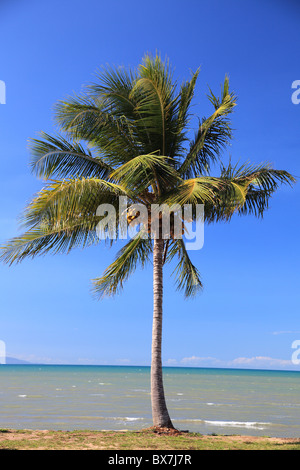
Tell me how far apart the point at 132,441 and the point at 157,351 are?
7.41ft

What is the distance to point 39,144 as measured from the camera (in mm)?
11531

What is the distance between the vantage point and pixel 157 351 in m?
10.9

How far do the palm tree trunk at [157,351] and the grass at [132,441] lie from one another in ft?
1.25

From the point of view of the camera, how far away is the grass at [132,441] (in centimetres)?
864

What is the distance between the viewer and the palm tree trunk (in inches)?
418

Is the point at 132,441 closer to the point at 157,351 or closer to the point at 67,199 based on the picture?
the point at 157,351

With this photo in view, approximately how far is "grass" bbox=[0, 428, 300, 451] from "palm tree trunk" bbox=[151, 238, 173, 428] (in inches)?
15.0

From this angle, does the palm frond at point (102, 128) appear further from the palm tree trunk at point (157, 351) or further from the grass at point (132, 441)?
the grass at point (132, 441)

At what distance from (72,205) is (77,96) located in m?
3.19

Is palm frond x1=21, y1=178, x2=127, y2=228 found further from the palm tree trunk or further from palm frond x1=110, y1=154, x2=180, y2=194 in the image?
the palm tree trunk

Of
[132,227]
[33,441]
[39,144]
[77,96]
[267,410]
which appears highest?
[77,96]

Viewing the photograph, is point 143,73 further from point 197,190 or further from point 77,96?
point 197,190

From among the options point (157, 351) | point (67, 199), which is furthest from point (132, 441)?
point (67, 199)
